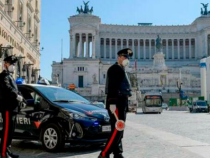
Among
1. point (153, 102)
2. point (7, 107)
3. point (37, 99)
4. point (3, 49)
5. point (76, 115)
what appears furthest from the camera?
point (153, 102)

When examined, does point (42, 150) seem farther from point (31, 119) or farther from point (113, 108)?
A: point (113, 108)

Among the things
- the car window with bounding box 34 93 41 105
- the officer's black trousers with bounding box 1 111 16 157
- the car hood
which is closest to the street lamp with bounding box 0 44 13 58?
the car window with bounding box 34 93 41 105

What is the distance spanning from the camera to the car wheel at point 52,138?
733cm

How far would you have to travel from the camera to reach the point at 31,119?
312 inches

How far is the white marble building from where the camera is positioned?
7650 centimetres

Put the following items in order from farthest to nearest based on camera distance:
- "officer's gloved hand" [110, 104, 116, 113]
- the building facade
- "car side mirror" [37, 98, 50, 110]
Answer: the building facade
"car side mirror" [37, 98, 50, 110]
"officer's gloved hand" [110, 104, 116, 113]

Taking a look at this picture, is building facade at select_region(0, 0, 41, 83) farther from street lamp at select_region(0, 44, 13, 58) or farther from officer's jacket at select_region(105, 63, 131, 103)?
officer's jacket at select_region(105, 63, 131, 103)

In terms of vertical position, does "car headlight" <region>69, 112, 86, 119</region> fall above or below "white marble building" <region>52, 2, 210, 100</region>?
below

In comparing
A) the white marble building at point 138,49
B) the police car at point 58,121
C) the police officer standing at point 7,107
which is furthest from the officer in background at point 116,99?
the white marble building at point 138,49

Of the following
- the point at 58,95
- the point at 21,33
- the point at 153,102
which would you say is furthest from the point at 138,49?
the point at 58,95

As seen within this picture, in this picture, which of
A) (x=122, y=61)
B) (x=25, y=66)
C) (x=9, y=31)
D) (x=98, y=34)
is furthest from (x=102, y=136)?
(x=98, y=34)

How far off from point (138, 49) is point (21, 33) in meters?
65.4

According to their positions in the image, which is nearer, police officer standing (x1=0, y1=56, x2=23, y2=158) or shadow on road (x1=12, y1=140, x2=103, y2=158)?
police officer standing (x1=0, y1=56, x2=23, y2=158)

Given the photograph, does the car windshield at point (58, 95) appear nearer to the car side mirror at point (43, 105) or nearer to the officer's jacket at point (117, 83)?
the car side mirror at point (43, 105)
